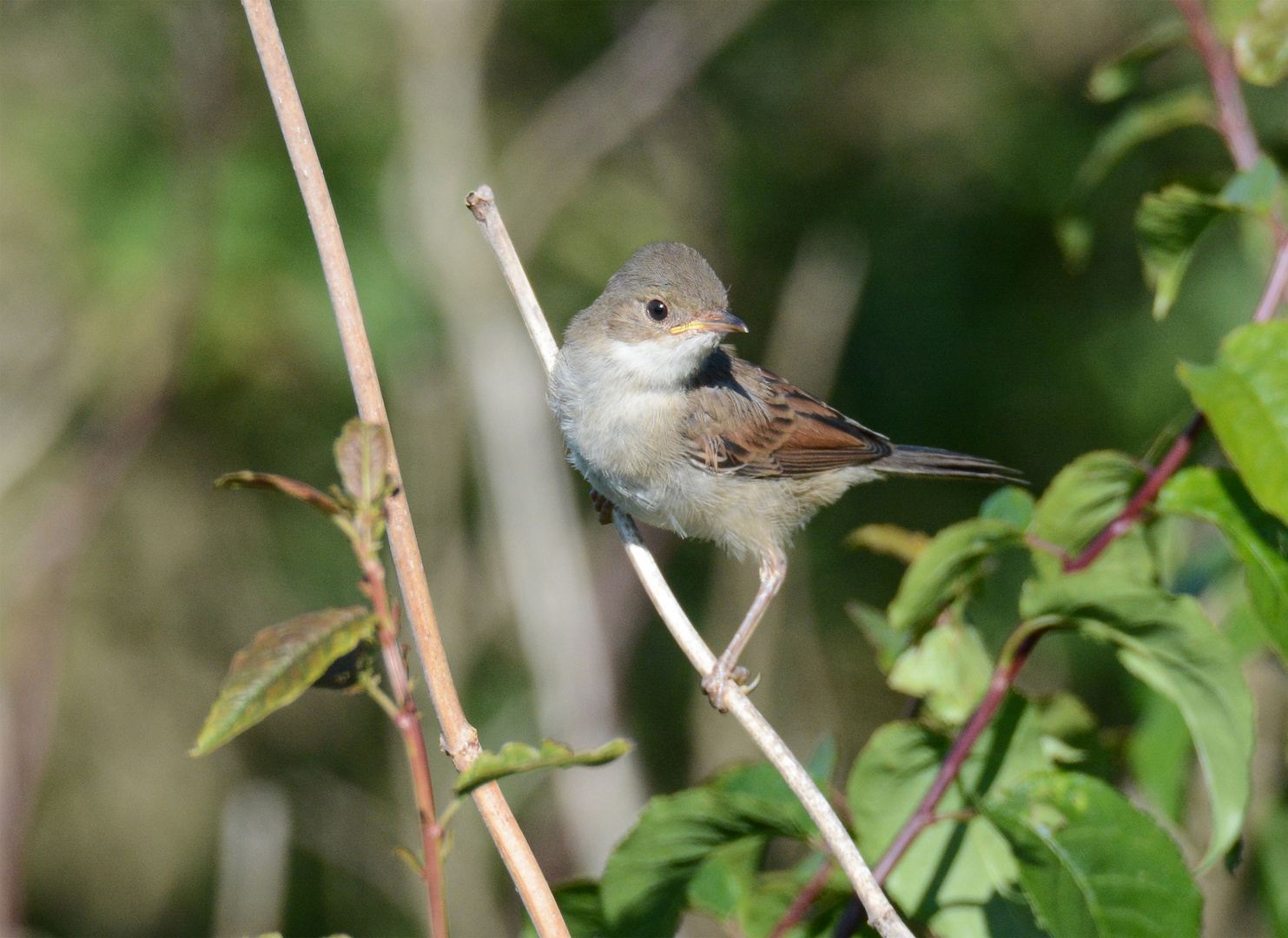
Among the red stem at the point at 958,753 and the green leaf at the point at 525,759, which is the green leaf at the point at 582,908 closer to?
the red stem at the point at 958,753

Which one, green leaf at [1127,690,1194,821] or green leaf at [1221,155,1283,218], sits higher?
green leaf at [1221,155,1283,218]

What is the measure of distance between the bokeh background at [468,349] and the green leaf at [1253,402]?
3154 millimetres

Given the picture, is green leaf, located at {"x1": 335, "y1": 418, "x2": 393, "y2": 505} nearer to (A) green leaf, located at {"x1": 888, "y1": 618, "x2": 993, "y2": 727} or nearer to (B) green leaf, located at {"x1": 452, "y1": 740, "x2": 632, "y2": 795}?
(B) green leaf, located at {"x1": 452, "y1": 740, "x2": 632, "y2": 795}

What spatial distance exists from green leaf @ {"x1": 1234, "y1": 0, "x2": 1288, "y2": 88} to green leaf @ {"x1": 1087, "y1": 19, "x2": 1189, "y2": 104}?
0.62ft

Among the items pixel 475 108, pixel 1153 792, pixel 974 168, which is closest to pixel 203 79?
pixel 475 108

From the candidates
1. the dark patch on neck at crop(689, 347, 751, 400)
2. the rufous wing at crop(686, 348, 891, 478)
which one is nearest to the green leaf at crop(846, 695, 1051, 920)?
the rufous wing at crop(686, 348, 891, 478)

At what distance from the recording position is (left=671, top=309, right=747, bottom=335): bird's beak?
347 cm

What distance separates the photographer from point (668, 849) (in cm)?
197

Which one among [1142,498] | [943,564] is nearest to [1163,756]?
[1142,498]

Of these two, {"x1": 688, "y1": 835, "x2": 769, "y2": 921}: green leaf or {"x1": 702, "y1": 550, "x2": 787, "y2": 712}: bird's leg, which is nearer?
{"x1": 688, "y1": 835, "x2": 769, "y2": 921}: green leaf

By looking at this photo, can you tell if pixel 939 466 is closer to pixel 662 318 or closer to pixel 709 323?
pixel 709 323

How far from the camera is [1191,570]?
9.16ft

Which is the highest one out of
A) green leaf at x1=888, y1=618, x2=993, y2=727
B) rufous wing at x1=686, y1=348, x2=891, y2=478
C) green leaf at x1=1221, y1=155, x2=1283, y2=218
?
rufous wing at x1=686, y1=348, x2=891, y2=478

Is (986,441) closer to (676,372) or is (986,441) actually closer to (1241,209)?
(676,372)
